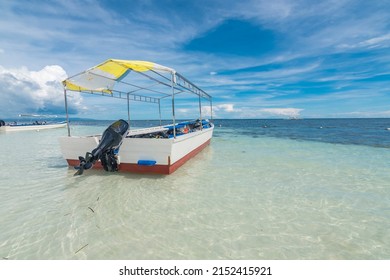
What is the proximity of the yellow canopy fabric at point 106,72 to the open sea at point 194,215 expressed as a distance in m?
2.98

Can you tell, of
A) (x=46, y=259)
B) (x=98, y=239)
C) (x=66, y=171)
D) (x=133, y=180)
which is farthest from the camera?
(x=66, y=171)

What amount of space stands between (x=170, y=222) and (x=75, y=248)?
1451 millimetres

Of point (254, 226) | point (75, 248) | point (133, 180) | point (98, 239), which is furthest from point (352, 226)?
point (133, 180)

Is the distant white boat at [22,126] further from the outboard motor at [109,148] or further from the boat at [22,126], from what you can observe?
the outboard motor at [109,148]

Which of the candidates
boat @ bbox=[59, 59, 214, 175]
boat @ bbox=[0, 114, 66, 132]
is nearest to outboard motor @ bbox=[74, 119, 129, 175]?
boat @ bbox=[59, 59, 214, 175]

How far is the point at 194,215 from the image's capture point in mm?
3941

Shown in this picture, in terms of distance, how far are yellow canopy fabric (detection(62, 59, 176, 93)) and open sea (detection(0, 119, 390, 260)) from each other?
298cm

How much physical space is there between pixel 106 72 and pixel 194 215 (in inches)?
207

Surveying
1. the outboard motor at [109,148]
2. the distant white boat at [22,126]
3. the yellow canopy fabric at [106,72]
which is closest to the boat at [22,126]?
the distant white boat at [22,126]

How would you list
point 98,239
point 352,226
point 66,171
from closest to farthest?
point 98,239 < point 352,226 < point 66,171

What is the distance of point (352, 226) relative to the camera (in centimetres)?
359


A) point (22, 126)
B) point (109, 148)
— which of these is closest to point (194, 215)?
point (109, 148)

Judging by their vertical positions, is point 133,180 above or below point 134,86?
below

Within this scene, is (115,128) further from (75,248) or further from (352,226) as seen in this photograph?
(352,226)
